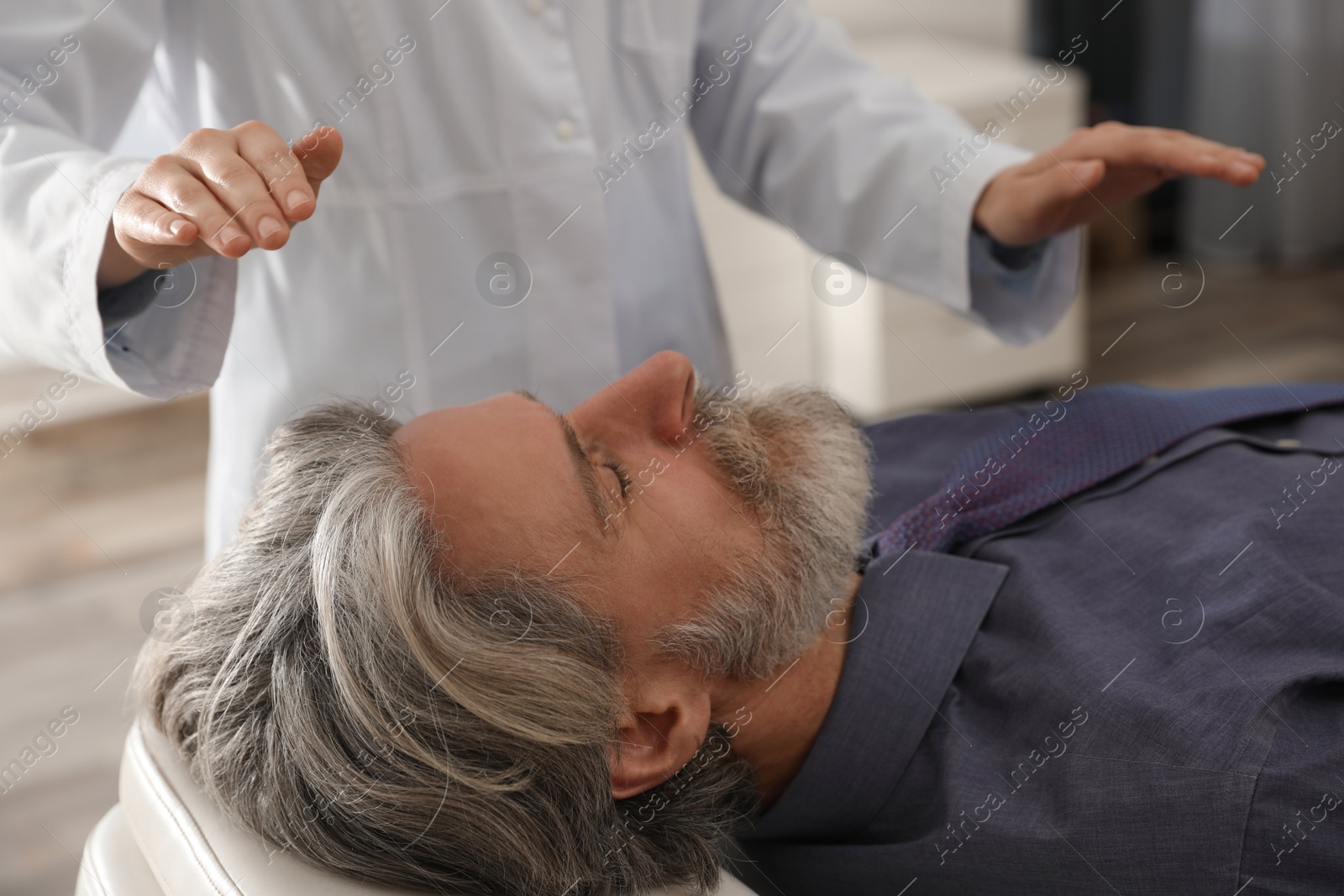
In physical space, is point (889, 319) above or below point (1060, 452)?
below

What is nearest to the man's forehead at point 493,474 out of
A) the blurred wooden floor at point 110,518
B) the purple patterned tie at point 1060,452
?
the purple patterned tie at point 1060,452

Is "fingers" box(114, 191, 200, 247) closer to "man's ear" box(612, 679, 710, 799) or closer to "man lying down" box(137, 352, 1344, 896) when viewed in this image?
"man lying down" box(137, 352, 1344, 896)

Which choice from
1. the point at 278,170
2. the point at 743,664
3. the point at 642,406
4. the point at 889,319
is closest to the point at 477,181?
the point at 642,406

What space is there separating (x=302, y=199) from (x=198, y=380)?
331 mm

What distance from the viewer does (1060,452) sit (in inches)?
46.9

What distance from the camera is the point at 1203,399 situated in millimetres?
1211

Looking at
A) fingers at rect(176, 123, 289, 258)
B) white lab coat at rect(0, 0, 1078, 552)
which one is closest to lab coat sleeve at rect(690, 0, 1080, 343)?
white lab coat at rect(0, 0, 1078, 552)

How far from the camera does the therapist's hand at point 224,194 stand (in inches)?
28.4

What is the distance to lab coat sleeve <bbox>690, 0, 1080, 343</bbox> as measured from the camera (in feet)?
4.06

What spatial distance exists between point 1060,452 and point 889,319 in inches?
62.7

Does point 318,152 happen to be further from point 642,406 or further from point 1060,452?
point 1060,452

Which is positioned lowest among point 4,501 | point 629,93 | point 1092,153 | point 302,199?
point 4,501

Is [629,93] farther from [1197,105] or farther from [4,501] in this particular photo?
[1197,105]

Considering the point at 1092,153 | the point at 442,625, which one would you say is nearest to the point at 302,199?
the point at 442,625
